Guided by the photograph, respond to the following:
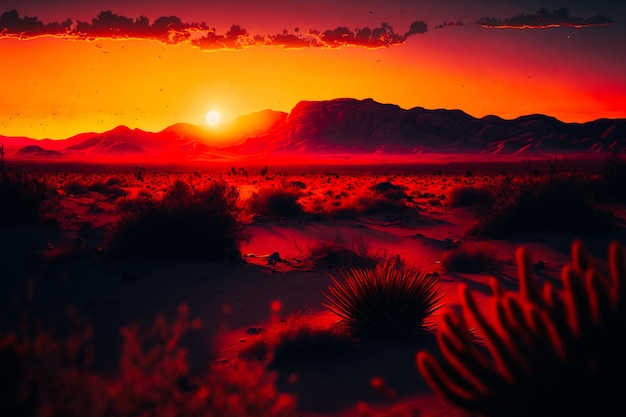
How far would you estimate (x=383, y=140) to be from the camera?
16888 cm

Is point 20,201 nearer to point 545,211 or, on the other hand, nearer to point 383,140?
point 545,211

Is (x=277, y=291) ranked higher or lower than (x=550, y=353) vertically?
lower

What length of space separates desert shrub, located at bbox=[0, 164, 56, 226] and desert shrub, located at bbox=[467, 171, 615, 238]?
12.6 metres

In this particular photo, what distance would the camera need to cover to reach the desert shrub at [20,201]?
17.9 m

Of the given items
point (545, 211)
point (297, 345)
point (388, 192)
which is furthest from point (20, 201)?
point (388, 192)

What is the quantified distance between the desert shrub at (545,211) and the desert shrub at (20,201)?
1257 centimetres

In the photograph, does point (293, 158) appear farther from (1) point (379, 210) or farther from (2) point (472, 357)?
(2) point (472, 357)

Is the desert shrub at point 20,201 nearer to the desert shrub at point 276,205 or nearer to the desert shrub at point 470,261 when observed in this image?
the desert shrub at point 276,205

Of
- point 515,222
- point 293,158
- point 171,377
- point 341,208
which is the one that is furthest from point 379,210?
point 293,158

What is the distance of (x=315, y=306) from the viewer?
470 inches

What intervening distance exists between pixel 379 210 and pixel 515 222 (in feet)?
31.2

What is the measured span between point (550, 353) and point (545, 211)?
1492cm

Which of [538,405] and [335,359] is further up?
[538,405]

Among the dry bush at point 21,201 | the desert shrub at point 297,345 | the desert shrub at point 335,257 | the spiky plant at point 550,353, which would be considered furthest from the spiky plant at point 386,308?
the dry bush at point 21,201
